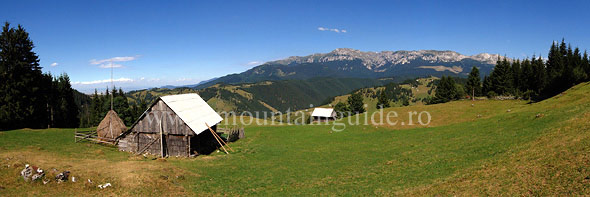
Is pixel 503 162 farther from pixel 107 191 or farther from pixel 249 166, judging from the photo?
pixel 107 191

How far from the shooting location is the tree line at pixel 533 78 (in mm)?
71312

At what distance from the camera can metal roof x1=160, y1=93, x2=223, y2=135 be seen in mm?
38344

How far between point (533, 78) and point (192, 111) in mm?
96342

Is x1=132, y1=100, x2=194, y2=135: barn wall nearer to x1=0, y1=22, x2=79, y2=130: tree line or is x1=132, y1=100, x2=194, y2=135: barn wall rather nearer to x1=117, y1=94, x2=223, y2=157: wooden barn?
x1=117, y1=94, x2=223, y2=157: wooden barn

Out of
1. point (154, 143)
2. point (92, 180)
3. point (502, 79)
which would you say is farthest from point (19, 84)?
point (502, 79)

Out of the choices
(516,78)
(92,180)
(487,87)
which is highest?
(516,78)

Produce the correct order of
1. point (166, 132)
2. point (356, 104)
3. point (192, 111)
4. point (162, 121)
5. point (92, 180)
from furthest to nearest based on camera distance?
1. point (356, 104)
2. point (192, 111)
3. point (162, 121)
4. point (166, 132)
5. point (92, 180)

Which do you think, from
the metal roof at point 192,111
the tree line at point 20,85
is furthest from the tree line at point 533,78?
the tree line at point 20,85

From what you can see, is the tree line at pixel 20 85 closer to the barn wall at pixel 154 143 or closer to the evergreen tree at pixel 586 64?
the barn wall at pixel 154 143

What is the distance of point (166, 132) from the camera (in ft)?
125

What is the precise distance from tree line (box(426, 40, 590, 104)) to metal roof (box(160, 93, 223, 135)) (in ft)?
240

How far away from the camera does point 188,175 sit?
1059 inches

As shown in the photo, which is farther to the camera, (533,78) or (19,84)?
(533,78)

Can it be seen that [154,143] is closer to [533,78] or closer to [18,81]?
[18,81]
